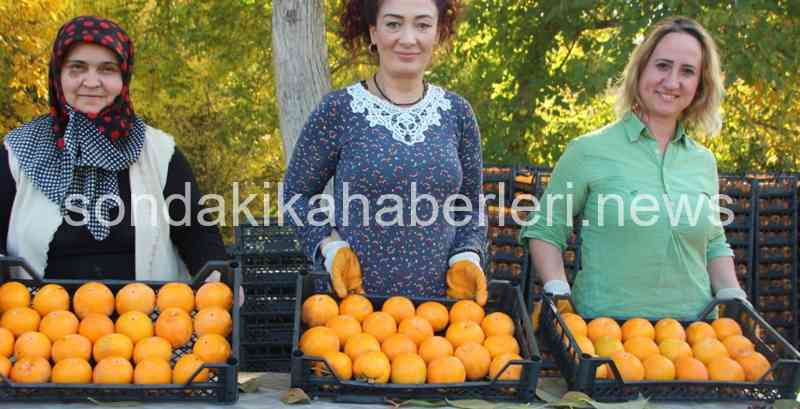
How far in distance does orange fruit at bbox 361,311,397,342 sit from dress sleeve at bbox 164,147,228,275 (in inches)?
26.9

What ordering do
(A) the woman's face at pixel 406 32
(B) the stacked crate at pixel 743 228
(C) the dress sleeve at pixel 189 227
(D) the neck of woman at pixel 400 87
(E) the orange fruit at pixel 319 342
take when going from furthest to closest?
1. (B) the stacked crate at pixel 743 228
2. (C) the dress sleeve at pixel 189 227
3. (D) the neck of woman at pixel 400 87
4. (A) the woman's face at pixel 406 32
5. (E) the orange fruit at pixel 319 342

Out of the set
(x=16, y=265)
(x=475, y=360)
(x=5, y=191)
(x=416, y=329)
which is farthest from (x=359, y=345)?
(x=5, y=191)

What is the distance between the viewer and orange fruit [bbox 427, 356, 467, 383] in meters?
1.92

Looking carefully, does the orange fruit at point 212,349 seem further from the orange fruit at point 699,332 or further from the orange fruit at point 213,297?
the orange fruit at point 699,332

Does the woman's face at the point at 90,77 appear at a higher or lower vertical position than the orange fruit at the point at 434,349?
higher

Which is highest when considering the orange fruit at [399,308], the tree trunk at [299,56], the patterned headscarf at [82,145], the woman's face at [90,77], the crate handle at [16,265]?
the tree trunk at [299,56]

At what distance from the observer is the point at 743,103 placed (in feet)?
28.8

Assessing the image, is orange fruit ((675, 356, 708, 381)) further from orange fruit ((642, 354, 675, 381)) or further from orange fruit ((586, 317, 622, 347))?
orange fruit ((586, 317, 622, 347))

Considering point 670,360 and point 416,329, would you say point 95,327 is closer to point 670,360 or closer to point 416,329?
point 416,329

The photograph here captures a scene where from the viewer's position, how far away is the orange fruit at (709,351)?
2.10 m

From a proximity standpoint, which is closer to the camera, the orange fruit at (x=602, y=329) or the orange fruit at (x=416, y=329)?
the orange fruit at (x=416, y=329)

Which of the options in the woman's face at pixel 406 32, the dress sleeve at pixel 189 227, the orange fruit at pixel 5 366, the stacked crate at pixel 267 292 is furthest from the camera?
the stacked crate at pixel 267 292

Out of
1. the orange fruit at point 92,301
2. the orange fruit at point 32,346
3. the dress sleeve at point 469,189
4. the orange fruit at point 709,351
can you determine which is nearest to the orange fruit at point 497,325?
the dress sleeve at point 469,189

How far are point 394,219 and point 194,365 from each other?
747 mm
